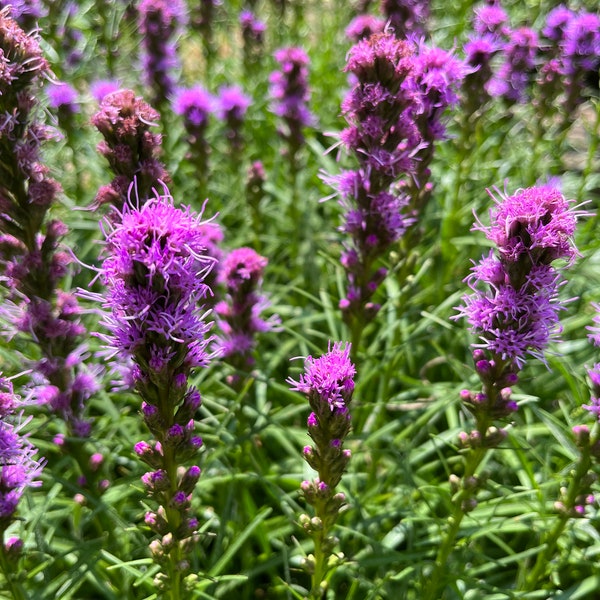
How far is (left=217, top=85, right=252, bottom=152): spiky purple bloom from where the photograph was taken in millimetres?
4984

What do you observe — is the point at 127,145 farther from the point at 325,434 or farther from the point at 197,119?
the point at 197,119

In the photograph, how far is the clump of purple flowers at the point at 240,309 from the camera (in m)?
3.27

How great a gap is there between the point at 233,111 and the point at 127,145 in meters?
2.71

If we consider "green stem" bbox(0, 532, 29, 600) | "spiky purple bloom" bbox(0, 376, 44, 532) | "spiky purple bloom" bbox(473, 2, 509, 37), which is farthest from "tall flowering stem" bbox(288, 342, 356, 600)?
"spiky purple bloom" bbox(473, 2, 509, 37)

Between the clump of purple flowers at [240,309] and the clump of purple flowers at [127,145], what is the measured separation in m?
0.78

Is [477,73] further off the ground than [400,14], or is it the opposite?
[400,14]

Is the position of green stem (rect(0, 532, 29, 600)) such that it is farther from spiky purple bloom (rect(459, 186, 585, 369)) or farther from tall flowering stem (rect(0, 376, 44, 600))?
spiky purple bloom (rect(459, 186, 585, 369))

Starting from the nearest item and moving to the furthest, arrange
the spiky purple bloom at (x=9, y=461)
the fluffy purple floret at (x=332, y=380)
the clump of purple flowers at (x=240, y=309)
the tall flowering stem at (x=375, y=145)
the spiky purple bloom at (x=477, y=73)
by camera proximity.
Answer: the fluffy purple floret at (x=332, y=380), the spiky purple bloom at (x=9, y=461), the tall flowering stem at (x=375, y=145), the clump of purple flowers at (x=240, y=309), the spiky purple bloom at (x=477, y=73)

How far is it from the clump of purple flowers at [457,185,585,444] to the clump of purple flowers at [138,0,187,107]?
3651 mm

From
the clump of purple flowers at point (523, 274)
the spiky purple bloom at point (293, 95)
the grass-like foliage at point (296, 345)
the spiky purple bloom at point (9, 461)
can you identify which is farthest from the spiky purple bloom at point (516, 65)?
the spiky purple bloom at point (9, 461)

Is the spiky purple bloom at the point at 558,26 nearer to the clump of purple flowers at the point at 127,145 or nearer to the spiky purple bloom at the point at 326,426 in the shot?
the clump of purple flowers at the point at 127,145

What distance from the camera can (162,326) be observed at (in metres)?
1.92

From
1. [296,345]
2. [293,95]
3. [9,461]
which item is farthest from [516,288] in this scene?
[293,95]

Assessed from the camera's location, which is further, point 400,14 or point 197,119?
point 197,119
